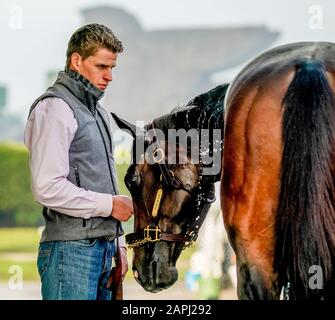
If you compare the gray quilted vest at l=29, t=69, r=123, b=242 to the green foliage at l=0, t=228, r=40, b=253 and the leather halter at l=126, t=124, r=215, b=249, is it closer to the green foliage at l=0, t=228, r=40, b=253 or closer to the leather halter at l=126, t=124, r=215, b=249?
the leather halter at l=126, t=124, r=215, b=249

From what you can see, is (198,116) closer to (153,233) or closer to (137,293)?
(153,233)

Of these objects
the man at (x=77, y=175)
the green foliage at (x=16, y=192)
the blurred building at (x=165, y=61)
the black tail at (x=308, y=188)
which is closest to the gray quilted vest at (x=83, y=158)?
the man at (x=77, y=175)

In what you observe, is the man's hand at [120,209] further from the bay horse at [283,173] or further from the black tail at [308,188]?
the black tail at [308,188]

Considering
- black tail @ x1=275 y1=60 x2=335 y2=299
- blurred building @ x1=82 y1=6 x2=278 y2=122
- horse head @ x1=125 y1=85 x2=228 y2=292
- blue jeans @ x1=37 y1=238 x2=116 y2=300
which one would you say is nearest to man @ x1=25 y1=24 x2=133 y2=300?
blue jeans @ x1=37 y1=238 x2=116 y2=300

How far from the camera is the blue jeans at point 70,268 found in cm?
212

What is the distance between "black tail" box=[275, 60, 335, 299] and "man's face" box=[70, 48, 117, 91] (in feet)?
1.65

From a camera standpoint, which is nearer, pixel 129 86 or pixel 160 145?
pixel 160 145

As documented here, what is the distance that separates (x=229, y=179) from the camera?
2145mm

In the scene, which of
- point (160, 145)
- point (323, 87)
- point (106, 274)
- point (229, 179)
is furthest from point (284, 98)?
point (106, 274)

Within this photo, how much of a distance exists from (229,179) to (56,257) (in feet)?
1.67
